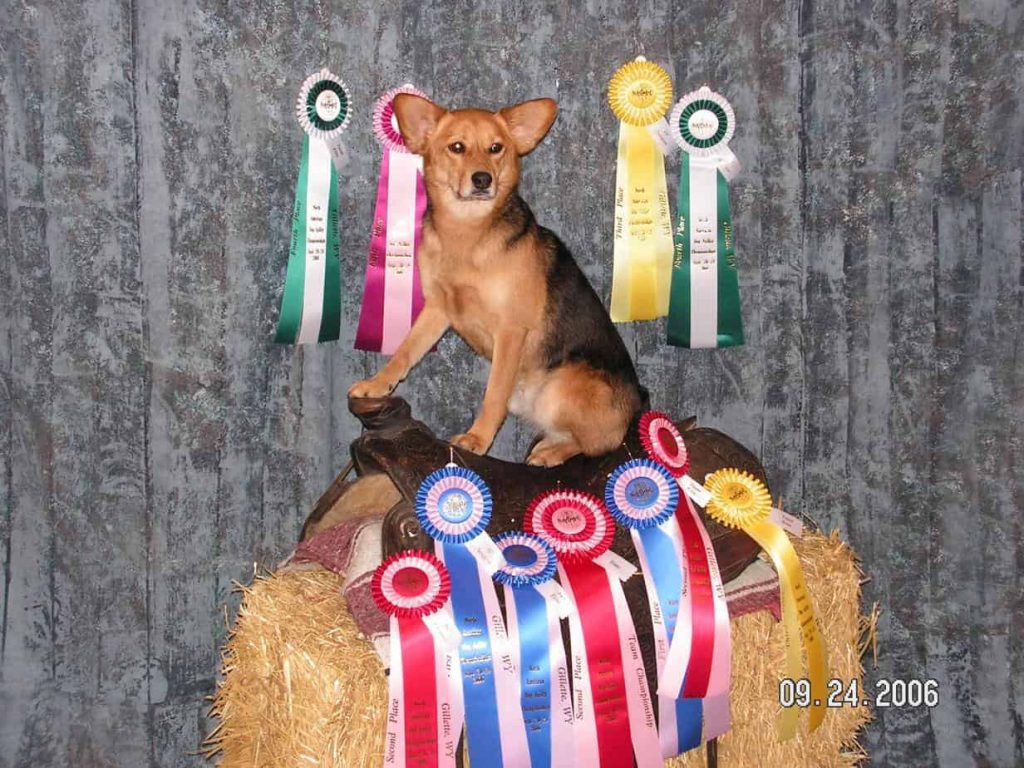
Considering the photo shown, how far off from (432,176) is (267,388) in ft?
2.40

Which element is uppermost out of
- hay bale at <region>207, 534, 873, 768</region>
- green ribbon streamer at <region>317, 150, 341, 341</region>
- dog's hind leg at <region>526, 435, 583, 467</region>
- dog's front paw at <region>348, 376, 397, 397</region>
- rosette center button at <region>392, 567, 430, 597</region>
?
green ribbon streamer at <region>317, 150, 341, 341</region>

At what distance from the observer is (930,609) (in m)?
2.38

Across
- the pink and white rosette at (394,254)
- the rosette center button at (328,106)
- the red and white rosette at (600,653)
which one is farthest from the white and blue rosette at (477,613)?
the rosette center button at (328,106)

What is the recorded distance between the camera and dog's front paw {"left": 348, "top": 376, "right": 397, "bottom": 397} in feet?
5.93

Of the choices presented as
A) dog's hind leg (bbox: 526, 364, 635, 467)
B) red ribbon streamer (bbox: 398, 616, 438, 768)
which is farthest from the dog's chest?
red ribbon streamer (bbox: 398, 616, 438, 768)

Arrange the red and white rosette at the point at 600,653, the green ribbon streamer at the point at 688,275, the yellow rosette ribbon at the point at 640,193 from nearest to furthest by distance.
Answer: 1. the red and white rosette at the point at 600,653
2. the yellow rosette ribbon at the point at 640,193
3. the green ribbon streamer at the point at 688,275

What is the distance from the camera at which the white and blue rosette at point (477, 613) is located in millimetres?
1525

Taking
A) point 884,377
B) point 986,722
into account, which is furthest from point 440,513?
point 986,722

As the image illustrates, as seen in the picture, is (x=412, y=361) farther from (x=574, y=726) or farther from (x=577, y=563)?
(x=574, y=726)

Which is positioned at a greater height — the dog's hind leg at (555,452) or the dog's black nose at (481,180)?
the dog's black nose at (481,180)

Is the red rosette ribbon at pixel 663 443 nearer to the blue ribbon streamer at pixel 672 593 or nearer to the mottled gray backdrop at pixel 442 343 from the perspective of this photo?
the blue ribbon streamer at pixel 672 593

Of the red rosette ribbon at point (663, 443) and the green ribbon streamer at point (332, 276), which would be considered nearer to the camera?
the red rosette ribbon at point (663, 443)

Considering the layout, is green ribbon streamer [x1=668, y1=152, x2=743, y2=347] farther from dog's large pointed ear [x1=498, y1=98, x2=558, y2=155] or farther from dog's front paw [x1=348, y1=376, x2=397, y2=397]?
dog's front paw [x1=348, y1=376, x2=397, y2=397]

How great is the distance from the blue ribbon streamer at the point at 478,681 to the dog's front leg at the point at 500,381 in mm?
411
